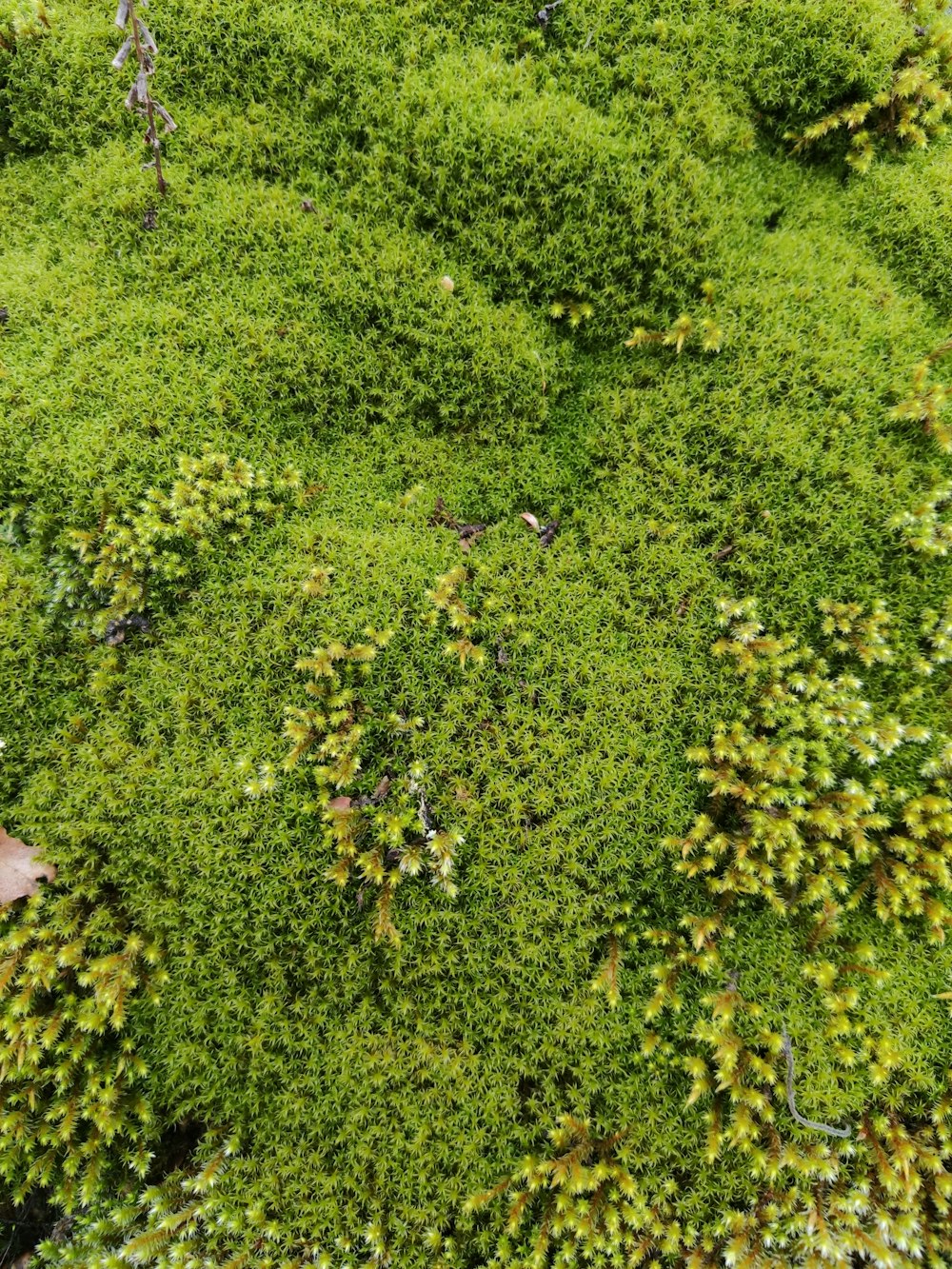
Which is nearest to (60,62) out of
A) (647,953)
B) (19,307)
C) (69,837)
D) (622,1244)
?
(19,307)

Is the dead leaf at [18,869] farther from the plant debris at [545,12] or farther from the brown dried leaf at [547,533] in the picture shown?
the plant debris at [545,12]

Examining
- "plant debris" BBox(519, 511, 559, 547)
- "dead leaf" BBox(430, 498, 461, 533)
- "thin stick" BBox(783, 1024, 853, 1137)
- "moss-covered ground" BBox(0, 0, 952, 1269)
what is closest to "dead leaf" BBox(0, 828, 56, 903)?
"moss-covered ground" BBox(0, 0, 952, 1269)

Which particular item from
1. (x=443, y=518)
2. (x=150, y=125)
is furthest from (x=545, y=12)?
(x=443, y=518)

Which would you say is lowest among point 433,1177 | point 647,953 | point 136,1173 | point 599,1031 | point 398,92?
point 136,1173

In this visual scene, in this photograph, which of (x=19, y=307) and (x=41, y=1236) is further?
(x=19, y=307)

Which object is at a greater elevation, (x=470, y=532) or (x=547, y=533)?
(x=547, y=533)

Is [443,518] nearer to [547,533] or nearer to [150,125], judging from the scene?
[547,533]

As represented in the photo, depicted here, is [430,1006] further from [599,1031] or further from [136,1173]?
[136,1173]

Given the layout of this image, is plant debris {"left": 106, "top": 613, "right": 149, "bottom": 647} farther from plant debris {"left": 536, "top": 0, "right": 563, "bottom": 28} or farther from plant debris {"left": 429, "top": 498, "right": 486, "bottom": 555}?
plant debris {"left": 536, "top": 0, "right": 563, "bottom": 28}
